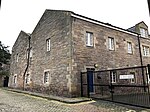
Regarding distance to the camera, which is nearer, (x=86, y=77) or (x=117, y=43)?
(x=86, y=77)

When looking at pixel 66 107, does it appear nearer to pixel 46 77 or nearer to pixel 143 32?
pixel 46 77

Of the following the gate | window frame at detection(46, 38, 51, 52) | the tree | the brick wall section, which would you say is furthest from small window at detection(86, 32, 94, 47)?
the tree

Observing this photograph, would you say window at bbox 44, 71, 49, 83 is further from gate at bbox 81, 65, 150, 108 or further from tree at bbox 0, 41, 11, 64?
tree at bbox 0, 41, 11, 64

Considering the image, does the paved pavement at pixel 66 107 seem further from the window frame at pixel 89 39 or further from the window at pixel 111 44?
the window at pixel 111 44

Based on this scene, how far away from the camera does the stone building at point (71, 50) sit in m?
11.6

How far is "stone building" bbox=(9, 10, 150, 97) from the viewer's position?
1164 cm

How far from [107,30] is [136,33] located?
5.07 meters

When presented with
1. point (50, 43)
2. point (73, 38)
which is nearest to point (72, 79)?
point (73, 38)

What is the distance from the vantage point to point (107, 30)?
14.7m

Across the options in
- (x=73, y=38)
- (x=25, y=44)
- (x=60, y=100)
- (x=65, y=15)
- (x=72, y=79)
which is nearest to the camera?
(x=60, y=100)

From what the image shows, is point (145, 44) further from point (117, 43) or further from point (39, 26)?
point (39, 26)

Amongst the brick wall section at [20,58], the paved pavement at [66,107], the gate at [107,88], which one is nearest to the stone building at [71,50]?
the brick wall section at [20,58]

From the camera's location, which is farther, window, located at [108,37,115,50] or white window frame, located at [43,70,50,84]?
window, located at [108,37,115,50]

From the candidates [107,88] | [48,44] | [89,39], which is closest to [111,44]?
[89,39]
